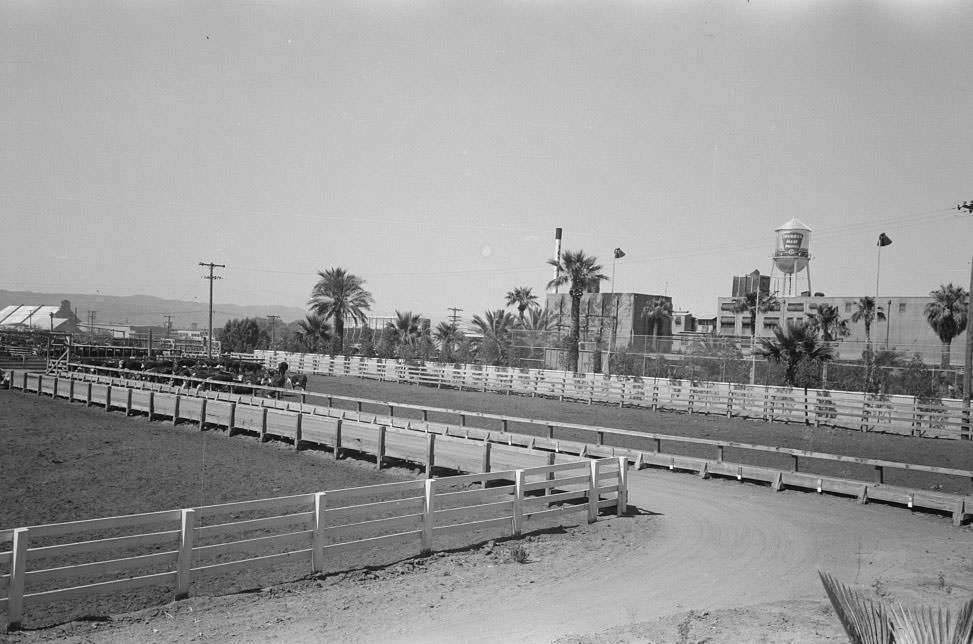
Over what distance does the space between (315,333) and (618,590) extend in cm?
7236

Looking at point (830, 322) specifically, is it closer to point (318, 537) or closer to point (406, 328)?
point (406, 328)

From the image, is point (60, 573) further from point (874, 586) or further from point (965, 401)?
point (965, 401)

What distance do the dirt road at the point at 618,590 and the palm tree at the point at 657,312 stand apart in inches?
2511

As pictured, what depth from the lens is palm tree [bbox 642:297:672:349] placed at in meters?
76.7

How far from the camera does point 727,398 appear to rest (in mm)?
36500

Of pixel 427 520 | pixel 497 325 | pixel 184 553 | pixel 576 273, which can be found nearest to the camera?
pixel 184 553

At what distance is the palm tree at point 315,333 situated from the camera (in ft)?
256

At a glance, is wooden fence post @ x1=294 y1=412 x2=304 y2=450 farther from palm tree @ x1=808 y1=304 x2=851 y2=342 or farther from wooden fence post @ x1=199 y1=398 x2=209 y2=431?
palm tree @ x1=808 y1=304 x2=851 y2=342

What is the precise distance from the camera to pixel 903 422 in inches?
1249

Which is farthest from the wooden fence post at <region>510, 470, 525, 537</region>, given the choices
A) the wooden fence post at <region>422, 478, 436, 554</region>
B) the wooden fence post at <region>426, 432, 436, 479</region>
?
the wooden fence post at <region>426, 432, 436, 479</region>

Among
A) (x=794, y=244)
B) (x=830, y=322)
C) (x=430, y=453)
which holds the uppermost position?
(x=794, y=244)

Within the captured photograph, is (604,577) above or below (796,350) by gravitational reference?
below

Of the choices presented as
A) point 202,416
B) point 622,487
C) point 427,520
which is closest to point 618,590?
point 427,520

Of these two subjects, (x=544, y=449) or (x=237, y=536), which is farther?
(x=544, y=449)
